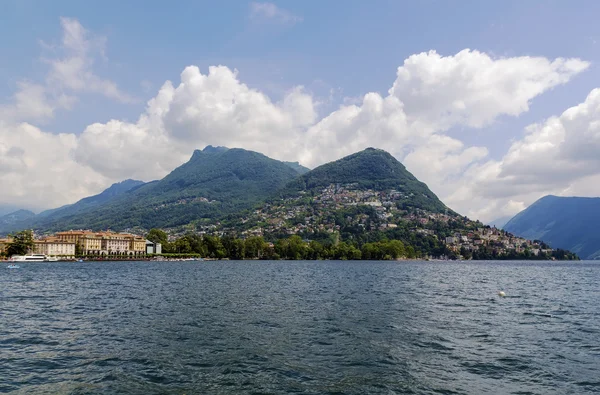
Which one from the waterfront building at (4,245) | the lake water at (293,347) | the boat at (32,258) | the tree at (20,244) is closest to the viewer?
the lake water at (293,347)

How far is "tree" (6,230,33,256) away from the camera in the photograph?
164 metres

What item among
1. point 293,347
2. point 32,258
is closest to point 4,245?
point 32,258

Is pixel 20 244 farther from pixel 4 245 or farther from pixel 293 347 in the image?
pixel 293 347

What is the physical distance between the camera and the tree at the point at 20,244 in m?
164

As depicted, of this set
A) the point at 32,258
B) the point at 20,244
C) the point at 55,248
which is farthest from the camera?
the point at 55,248

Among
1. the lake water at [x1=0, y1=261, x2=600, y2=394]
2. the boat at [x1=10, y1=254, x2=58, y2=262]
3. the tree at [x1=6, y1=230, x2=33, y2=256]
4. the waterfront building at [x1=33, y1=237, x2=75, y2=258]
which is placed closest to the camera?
the lake water at [x1=0, y1=261, x2=600, y2=394]

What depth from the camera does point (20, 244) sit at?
164 metres

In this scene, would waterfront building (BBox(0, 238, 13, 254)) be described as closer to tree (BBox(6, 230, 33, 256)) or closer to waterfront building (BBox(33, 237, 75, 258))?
tree (BBox(6, 230, 33, 256))

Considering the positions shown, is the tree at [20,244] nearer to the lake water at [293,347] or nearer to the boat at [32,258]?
the boat at [32,258]

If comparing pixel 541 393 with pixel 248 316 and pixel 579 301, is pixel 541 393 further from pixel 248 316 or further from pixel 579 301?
pixel 579 301

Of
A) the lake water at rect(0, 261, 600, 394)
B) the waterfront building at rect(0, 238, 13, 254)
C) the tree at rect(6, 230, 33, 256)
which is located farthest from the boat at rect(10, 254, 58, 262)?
the lake water at rect(0, 261, 600, 394)

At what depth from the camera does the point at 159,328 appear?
28.1m

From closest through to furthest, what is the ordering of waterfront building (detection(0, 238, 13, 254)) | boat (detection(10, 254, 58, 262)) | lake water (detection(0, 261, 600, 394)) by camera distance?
lake water (detection(0, 261, 600, 394)) → boat (detection(10, 254, 58, 262)) → waterfront building (detection(0, 238, 13, 254))

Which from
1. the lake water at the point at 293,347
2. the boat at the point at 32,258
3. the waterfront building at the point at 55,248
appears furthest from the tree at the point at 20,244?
the lake water at the point at 293,347
